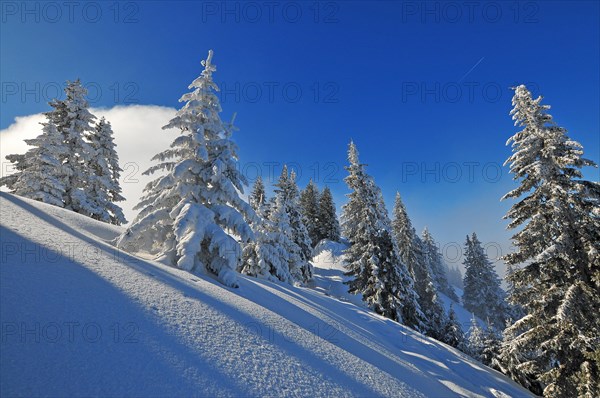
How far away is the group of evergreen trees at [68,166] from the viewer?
20.0m

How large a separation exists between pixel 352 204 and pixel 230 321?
21440 mm

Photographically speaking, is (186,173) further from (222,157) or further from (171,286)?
(171,286)

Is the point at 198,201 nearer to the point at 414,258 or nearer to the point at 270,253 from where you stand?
the point at 270,253

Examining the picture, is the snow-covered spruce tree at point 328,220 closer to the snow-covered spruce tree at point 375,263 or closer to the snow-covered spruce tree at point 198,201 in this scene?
the snow-covered spruce tree at point 375,263

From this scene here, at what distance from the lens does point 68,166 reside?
72.4ft

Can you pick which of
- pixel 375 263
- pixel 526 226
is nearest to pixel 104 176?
pixel 375 263

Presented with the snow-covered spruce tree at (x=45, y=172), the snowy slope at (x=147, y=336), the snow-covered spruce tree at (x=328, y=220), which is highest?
the snow-covered spruce tree at (x=328, y=220)

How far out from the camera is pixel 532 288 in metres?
13.4

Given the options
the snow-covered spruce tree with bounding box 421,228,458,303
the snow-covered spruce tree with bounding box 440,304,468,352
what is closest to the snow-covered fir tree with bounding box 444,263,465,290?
the snow-covered spruce tree with bounding box 421,228,458,303

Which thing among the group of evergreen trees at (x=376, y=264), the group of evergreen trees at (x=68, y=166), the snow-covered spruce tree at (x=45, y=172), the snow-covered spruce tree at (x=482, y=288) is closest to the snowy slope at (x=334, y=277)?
the snow-covered spruce tree at (x=482, y=288)

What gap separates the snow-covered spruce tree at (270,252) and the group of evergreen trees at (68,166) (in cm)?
1194

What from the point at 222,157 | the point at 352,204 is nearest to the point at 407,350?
the point at 222,157

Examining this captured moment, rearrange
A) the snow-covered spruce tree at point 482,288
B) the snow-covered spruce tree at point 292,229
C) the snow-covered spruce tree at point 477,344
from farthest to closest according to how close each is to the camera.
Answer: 1. the snow-covered spruce tree at point 482,288
2. the snow-covered spruce tree at point 292,229
3. the snow-covered spruce tree at point 477,344

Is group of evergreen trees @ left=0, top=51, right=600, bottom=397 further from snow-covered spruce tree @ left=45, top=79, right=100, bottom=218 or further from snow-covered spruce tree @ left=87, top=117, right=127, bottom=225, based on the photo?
snow-covered spruce tree @ left=87, top=117, right=127, bottom=225
